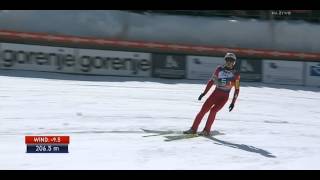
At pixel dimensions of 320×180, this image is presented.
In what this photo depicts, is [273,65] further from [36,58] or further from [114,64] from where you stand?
[36,58]

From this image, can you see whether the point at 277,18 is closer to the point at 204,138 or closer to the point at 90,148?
the point at 204,138

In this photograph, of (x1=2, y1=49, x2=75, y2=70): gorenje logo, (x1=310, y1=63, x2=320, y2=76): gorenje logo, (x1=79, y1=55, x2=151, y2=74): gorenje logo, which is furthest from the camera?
(x1=310, y1=63, x2=320, y2=76): gorenje logo

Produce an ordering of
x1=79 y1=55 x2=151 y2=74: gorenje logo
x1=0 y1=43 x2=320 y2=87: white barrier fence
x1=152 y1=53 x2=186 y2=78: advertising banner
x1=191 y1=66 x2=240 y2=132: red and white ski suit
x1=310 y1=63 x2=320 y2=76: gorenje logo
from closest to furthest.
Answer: x1=191 y1=66 x2=240 y2=132: red and white ski suit
x1=0 y1=43 x2=320 y2=87: white barrier fence
x1=79 y1=55 x2=151 y2=74: gorenje logo
x1=152 y1=53 x2=186 y2=78: advertising banner
x1=310 y1=63 x2=320 y2=76: gorenje logo

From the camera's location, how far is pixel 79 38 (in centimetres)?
1975

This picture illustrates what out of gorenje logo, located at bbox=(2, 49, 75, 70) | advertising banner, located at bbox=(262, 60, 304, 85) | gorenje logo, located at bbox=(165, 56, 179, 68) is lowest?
advertising banner, located at bbox=(262, 60, 304, 85)

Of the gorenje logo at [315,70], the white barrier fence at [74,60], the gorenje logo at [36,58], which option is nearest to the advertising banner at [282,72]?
the gorenje logo at [315,70]

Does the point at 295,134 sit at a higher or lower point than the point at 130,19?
lower

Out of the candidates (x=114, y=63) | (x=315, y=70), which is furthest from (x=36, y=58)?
(x=315, y=70)

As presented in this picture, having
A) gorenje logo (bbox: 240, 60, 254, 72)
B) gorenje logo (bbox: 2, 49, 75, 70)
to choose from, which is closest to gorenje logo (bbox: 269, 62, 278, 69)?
gorenje logo (bbox: 240, 60, 254, 72)

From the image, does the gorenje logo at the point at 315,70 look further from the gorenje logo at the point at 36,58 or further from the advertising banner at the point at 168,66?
the gorenje logo at the point at 36,58

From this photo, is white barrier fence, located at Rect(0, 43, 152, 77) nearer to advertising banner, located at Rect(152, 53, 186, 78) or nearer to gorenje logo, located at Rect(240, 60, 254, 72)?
advertising banner, located at Rect(152, 53, 186, 78)

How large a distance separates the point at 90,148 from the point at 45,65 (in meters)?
8.75

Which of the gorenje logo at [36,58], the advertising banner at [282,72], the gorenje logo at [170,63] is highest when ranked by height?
the gorenje logo at [36,58]

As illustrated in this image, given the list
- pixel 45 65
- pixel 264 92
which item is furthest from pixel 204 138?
pixel 45 65
